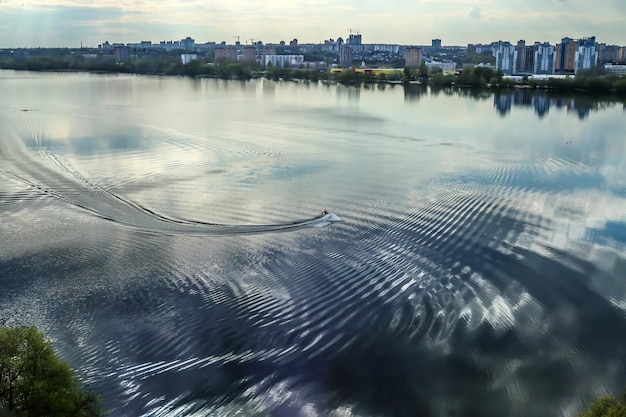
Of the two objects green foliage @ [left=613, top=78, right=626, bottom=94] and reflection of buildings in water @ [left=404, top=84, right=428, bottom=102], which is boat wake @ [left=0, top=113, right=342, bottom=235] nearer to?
reflection of buildings in water @ [left=404, top=84, right=428, bottom=102]

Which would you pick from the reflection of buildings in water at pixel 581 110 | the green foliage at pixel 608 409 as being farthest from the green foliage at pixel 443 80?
the green foliage at pixel 608 409

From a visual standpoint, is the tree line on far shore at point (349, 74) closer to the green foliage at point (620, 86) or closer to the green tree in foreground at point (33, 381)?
the green foliage at point (620, 86)

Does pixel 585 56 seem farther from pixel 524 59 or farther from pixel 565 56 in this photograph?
pixel 524 59

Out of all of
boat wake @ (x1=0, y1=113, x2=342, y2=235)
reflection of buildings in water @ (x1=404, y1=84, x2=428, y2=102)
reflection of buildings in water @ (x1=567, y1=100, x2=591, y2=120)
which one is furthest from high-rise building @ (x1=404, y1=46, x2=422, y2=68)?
boat wake @ (x1=0, y1=113, x2=342, y2=235)

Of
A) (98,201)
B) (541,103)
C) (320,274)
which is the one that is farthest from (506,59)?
(320,274)

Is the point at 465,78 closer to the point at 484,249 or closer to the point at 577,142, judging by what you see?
the point at 577,142
